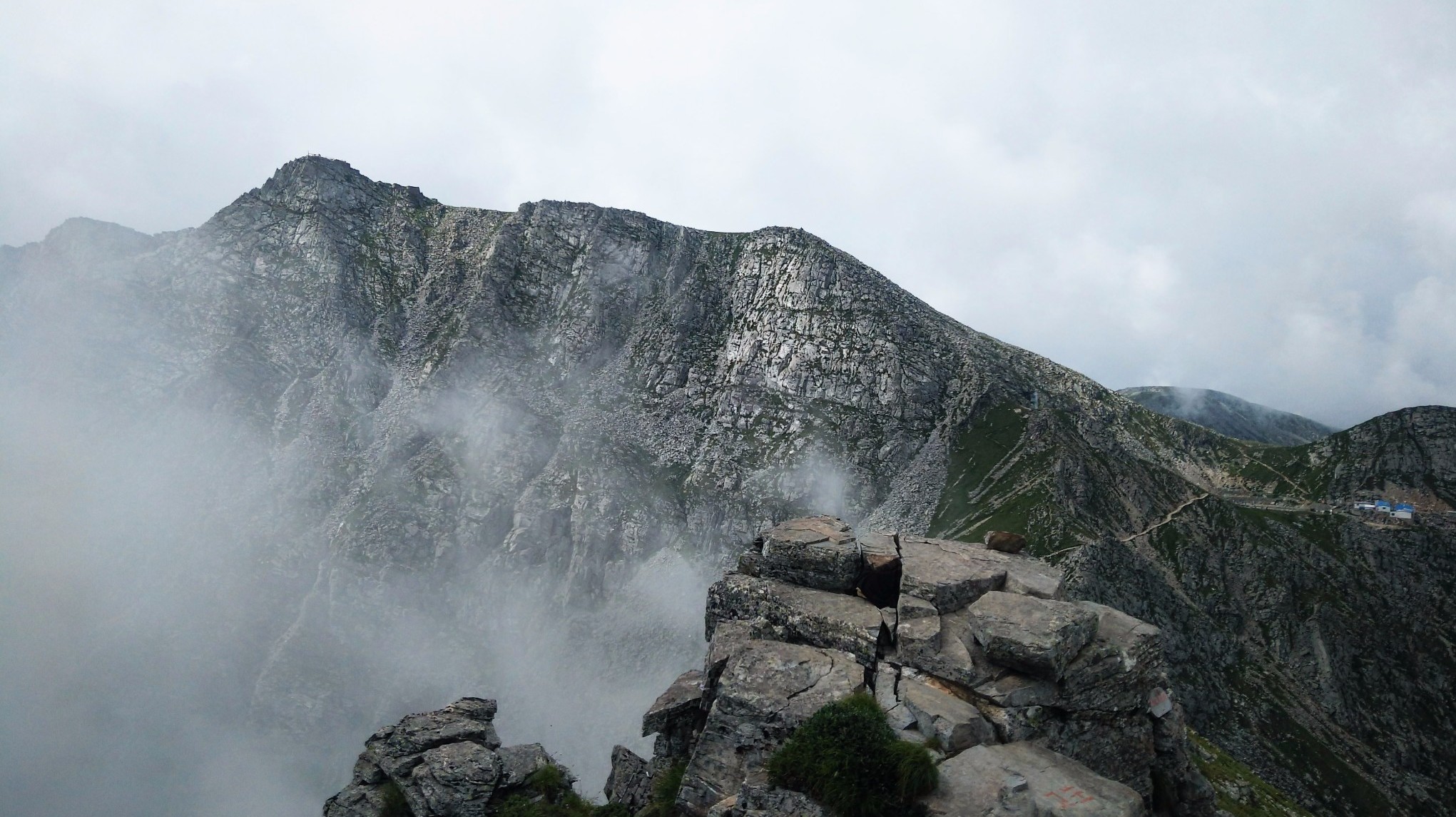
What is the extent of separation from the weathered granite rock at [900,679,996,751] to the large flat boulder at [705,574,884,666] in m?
2.40

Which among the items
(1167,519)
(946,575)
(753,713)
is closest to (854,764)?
(753,713)

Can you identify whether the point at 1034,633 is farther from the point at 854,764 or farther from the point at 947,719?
the point at 854,764

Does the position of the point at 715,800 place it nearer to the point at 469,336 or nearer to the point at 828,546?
the point at 828,546

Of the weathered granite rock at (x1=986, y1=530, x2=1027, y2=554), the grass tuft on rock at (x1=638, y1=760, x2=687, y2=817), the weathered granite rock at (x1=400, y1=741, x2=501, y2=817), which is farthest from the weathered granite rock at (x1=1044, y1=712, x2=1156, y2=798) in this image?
the weathered granite rock at (x1=400, y1=741, x2=501, y2=817)

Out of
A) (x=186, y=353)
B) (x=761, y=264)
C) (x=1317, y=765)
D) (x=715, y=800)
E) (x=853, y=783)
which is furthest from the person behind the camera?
(x=761, y=264)

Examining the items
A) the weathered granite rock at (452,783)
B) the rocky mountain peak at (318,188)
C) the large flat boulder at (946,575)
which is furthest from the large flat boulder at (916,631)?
the rocky mountain peak at (318,188)

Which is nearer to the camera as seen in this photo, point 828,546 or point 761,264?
point 828,546

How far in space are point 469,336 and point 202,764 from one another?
10031 cm

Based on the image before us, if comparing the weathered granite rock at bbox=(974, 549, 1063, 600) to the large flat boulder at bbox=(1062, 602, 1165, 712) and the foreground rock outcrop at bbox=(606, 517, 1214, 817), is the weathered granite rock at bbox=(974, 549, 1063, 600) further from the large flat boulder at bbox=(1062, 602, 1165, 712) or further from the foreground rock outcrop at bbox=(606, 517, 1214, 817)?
the large flat boulder at bbox=(1062, 602, 1165, 712)

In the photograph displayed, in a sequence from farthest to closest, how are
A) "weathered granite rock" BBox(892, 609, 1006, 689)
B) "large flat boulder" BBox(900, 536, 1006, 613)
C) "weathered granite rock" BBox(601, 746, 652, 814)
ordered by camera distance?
"weathered granite rock" BBox(601, 746, 652, 814) < "large flat boulder" BBox(900, 536, 1006, 613) < "weathered granite rock" BBox(892, 609, 1006, 689)

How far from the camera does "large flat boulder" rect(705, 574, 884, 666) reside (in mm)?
21094

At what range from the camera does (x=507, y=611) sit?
130 m

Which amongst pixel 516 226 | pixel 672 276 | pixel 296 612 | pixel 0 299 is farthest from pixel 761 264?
pixel 0 299

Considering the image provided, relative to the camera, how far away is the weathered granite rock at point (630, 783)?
2441cm
